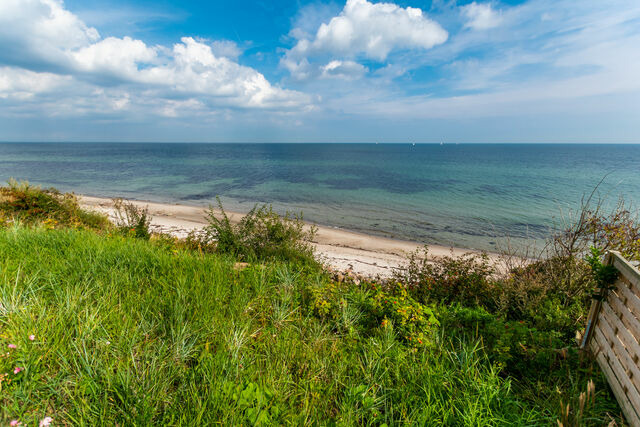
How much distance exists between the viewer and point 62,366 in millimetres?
2635

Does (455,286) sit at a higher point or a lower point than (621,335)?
lower

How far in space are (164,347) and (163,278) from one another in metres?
1.98

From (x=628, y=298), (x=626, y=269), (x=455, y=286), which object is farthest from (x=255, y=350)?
(x=455, y=286)

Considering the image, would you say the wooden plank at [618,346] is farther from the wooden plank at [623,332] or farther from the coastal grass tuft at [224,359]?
the coastal grass tuft at [224,359]

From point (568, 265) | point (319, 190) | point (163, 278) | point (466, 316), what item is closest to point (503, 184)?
point (319, 190)

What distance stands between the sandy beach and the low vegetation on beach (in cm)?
520

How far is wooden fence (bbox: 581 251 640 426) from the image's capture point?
2965mm

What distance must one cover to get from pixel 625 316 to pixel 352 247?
13.1 meters

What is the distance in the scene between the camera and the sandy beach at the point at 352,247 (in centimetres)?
1210

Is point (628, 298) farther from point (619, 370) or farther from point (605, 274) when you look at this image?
point (619, 370)

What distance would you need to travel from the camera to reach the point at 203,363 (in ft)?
9.34

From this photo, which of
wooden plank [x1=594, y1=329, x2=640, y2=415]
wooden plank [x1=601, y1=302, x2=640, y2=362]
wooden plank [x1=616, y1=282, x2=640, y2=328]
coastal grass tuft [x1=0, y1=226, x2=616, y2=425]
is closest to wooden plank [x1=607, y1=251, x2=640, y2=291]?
wooden plank [x1=616, y1=282, x2=640, y2=328]

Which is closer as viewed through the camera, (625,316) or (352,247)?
(625,316)

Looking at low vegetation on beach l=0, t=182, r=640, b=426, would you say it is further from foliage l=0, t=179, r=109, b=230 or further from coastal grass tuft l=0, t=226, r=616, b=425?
foliage l=0, t=179, r=109, b=230
